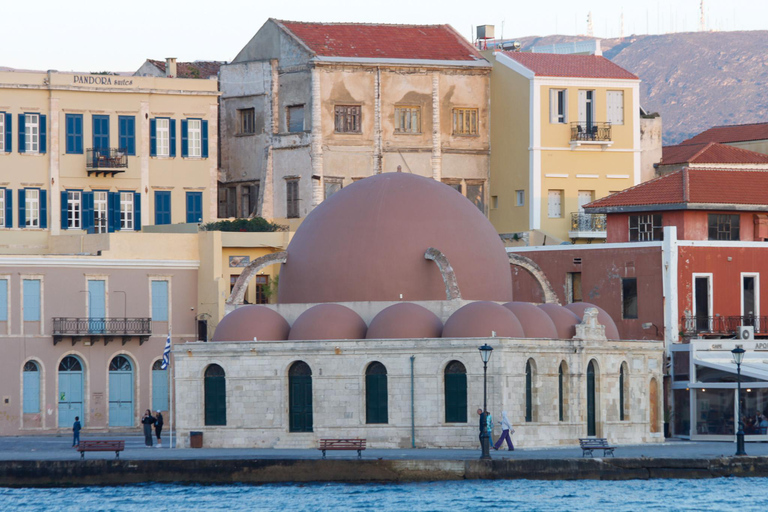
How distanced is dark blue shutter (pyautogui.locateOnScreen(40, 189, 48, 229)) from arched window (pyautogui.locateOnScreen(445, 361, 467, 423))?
69.2 ft

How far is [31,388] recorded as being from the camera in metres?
52.6

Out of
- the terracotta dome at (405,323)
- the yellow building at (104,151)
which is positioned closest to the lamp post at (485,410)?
the terracotta dome at (405,323)

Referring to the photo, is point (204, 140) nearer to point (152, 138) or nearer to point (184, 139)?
point (184, 139)

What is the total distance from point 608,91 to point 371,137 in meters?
8.79

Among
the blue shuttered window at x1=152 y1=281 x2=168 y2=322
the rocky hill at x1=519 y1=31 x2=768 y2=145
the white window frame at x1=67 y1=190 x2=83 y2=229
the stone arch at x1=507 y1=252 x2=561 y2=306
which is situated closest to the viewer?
the stone arch at x1=507 y1=252 x2=561 y2=306

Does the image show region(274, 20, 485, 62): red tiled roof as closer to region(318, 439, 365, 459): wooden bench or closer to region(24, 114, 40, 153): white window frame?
region(24, 114, 40, 153): white window frame

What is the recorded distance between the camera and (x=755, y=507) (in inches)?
1417

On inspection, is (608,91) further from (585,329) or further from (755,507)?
(755,507)

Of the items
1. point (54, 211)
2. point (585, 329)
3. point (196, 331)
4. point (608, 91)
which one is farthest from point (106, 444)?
point (608, 91)

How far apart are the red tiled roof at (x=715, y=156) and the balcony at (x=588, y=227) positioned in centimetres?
383

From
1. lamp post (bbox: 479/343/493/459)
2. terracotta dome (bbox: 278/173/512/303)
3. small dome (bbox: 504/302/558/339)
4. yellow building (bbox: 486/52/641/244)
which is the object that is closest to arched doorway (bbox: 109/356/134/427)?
terracotta dome (bbox: 278/173/512/303)

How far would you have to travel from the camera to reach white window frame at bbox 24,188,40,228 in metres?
57.8

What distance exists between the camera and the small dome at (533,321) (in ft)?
142

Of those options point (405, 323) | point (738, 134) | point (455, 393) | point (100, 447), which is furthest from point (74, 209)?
point (738, 134)
